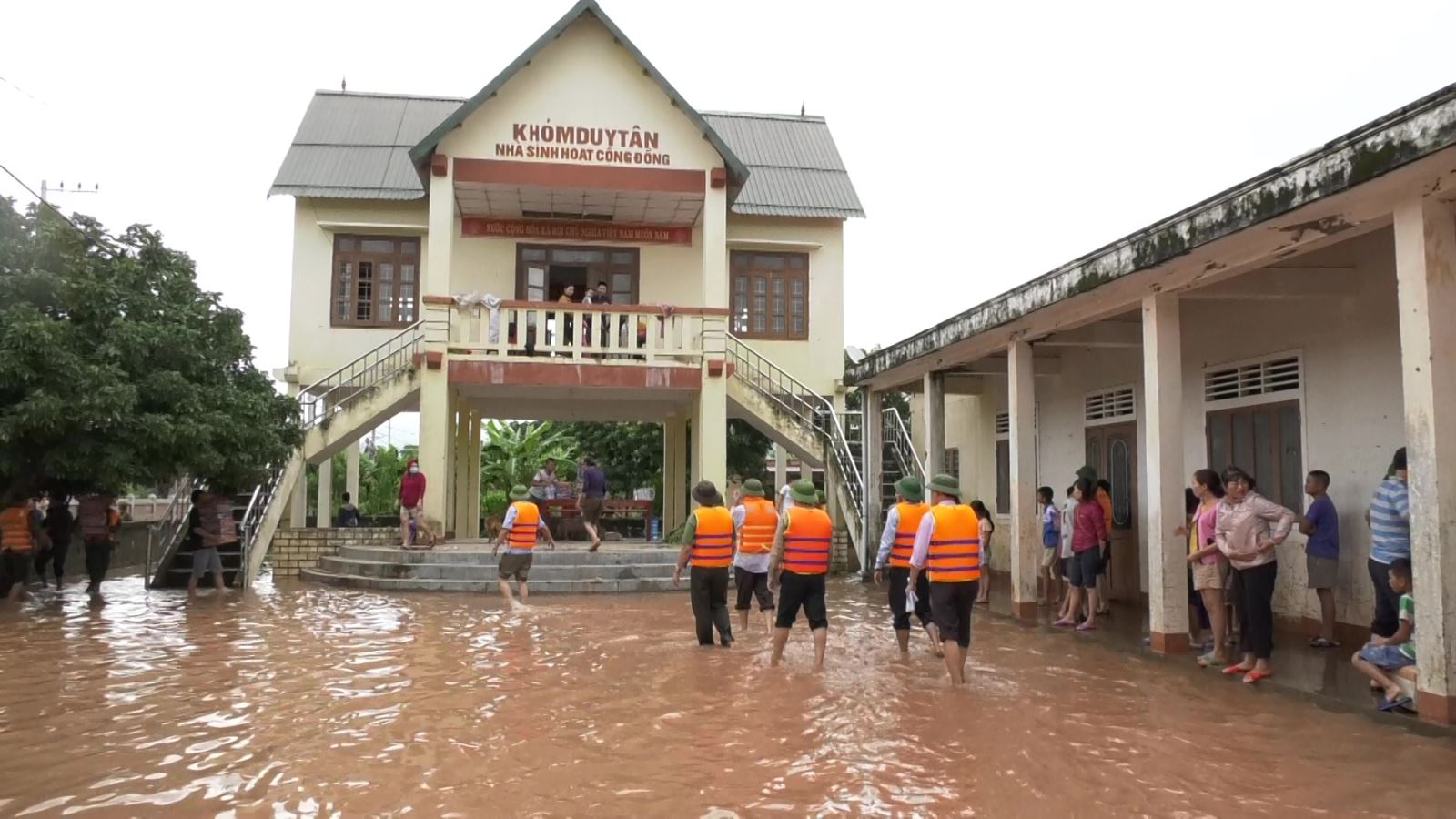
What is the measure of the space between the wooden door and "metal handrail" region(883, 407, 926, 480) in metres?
4.10

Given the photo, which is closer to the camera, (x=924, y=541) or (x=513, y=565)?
(x=924, y=541)

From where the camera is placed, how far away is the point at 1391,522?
21.7ft

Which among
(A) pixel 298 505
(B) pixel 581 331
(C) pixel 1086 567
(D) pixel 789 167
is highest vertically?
(D) pixel 789 167

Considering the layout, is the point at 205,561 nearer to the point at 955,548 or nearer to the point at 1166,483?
the point at 955,548

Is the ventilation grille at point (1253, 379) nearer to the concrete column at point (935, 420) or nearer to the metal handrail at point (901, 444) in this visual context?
the concrete column at point (935, 420)

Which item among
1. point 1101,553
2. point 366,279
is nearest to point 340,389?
point 366,279

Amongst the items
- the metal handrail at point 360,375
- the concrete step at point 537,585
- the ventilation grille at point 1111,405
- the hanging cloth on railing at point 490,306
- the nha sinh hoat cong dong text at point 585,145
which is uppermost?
the nha sinh hoat cong dong text at point 585,145

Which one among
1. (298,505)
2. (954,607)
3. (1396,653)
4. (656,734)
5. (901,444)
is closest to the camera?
(656,734)

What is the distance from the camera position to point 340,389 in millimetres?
17125

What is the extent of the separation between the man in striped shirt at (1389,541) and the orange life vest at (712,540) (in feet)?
15.8

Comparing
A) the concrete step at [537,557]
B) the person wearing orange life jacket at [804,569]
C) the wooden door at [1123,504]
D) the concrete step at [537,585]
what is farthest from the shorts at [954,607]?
the concrete step at [537,557]

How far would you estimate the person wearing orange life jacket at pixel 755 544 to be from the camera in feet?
30.3

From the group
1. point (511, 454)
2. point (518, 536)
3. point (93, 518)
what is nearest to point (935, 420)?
point (518, 536)

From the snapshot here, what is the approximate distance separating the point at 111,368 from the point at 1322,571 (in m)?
12.1
